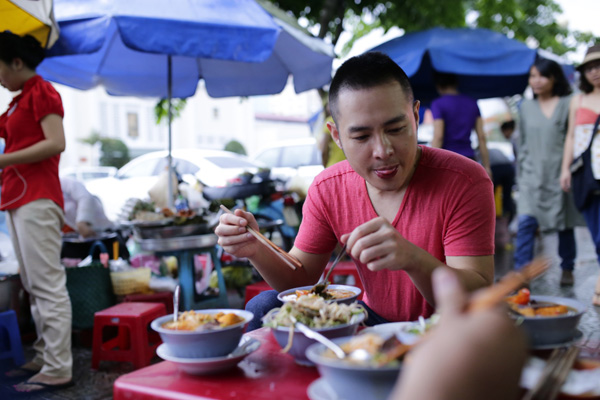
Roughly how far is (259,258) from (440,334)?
1.11 m

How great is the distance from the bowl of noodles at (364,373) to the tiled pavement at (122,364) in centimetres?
87

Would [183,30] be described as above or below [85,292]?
above

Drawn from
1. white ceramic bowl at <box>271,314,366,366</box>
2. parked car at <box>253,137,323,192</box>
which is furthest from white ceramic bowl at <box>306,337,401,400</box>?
parked car at <box>253,137,323,192</box>

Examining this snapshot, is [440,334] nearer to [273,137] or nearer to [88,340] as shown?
[88,340]

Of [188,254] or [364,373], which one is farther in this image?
[188,254]

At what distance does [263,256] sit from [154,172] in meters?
10.1

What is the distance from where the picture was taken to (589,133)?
436 cm

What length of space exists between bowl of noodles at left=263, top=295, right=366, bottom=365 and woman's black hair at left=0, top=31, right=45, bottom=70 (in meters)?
2.86

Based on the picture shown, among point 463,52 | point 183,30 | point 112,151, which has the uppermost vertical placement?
point 463,52

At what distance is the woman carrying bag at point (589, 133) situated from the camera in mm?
4218

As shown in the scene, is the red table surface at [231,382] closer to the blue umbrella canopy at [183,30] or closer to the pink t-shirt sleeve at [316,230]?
the pink t-shirt sleeve at [316,230]

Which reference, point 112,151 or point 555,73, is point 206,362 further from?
point 112,151

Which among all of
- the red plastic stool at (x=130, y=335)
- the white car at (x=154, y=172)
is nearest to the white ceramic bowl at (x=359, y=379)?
the red plastic stool at (x=130, y=335)

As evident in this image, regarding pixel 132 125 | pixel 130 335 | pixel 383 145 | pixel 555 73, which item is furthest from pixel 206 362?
pixel 132 125
